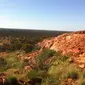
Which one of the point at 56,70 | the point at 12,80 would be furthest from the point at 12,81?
the point at 56,70

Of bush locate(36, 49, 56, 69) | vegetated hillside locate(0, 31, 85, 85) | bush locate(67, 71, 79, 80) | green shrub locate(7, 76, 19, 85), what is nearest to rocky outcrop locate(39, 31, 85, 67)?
vegetated hillside locate(0, 31, 85, 85)

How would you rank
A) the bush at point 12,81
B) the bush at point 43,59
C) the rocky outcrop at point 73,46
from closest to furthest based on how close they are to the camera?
the bush at point 12,81 < the rocky outcrop at point 73,46 < the bush at point 43,59

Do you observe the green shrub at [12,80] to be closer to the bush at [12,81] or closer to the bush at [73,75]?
the bush at [12,81]

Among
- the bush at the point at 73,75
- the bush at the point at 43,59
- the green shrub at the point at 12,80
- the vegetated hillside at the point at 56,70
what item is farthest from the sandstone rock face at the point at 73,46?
the green shrub at the point at 12,80

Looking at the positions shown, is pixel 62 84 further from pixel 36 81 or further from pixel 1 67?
pixel 1 67

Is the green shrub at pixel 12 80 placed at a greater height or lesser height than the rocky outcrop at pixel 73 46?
lesser

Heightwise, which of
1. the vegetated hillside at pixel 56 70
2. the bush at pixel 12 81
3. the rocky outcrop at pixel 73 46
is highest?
the rocky outcrop at pixel 73 46

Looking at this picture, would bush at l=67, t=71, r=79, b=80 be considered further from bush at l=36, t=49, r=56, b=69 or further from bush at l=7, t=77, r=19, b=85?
bush at l=36, t=49, r=56, b=69

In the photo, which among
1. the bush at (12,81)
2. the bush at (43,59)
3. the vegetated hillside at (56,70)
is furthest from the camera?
the bush at (43,59)

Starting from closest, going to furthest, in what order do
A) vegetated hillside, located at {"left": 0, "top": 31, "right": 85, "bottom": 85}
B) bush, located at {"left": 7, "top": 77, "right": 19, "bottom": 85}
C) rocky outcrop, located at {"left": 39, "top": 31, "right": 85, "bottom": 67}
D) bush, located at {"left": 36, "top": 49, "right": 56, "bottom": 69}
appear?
vegetated hillside, located at {"left": 0, "top": 31, "right": 85, "bottom": 85}
bush, located at {"left": 7, "top": 77, "right": 19, "bottom": 85}
rocky outcrop, located at {"left": 39, "top": 31, "right": 85, "bottom": 67}
bush, located at {"left": 36, "top": 49, "right": 56, "bottom": 69}

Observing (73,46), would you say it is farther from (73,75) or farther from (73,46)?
(73,75)

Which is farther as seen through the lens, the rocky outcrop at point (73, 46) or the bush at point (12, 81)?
the rocky outcrop at point (73, 46)

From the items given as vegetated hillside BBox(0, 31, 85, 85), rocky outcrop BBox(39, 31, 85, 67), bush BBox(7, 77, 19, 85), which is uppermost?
rocky outcrop BBox(39, 31, 85, 67)

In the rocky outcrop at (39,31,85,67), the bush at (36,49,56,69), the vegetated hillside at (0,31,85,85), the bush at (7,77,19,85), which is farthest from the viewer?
the bush at (36,49,56,69)
